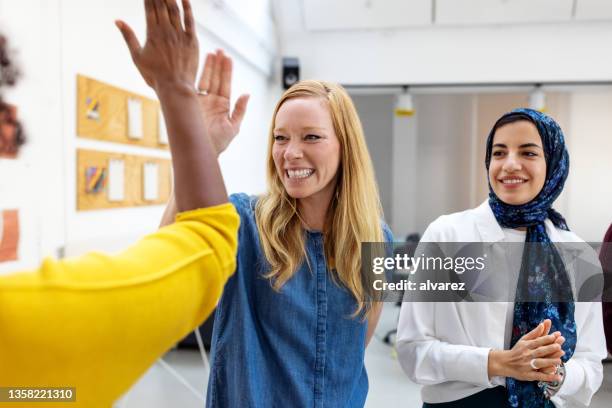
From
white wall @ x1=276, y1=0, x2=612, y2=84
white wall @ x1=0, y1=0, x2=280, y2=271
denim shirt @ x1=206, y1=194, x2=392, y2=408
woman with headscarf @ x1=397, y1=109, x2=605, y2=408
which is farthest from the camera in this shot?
white wall @ x1=276, y1=0, x2=612, y2=84

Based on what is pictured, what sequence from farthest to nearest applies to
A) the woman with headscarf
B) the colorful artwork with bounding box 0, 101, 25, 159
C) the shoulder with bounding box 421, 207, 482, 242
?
the colorful artwork with bounding box 0, 101, 25, 159 < the shoulder with bounding box 421, 207, 482, 242 < the woman with headscarf

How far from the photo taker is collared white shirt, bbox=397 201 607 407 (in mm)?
1291

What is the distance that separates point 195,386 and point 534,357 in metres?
2.76

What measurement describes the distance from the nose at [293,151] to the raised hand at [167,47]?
2.03 feet

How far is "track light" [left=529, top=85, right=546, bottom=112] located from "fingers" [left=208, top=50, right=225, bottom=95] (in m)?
4.92

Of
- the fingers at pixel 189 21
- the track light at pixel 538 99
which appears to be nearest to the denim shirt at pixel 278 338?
the fingers at pixel 189 21

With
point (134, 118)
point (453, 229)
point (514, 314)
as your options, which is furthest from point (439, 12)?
point (514, 314)

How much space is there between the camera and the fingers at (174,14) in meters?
0.54

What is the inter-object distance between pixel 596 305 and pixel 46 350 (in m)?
1.41

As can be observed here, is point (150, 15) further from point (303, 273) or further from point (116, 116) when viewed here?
point (116, 116)

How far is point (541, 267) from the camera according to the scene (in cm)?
140

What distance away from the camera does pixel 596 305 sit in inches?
53.9

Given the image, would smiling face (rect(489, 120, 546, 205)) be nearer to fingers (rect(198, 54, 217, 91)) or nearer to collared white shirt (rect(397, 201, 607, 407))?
collared white shirt (rect(397, 201, 607, 407))

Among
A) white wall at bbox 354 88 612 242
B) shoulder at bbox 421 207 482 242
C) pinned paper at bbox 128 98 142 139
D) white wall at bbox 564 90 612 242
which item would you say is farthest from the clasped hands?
white wall at bbox 354 88 612 242
